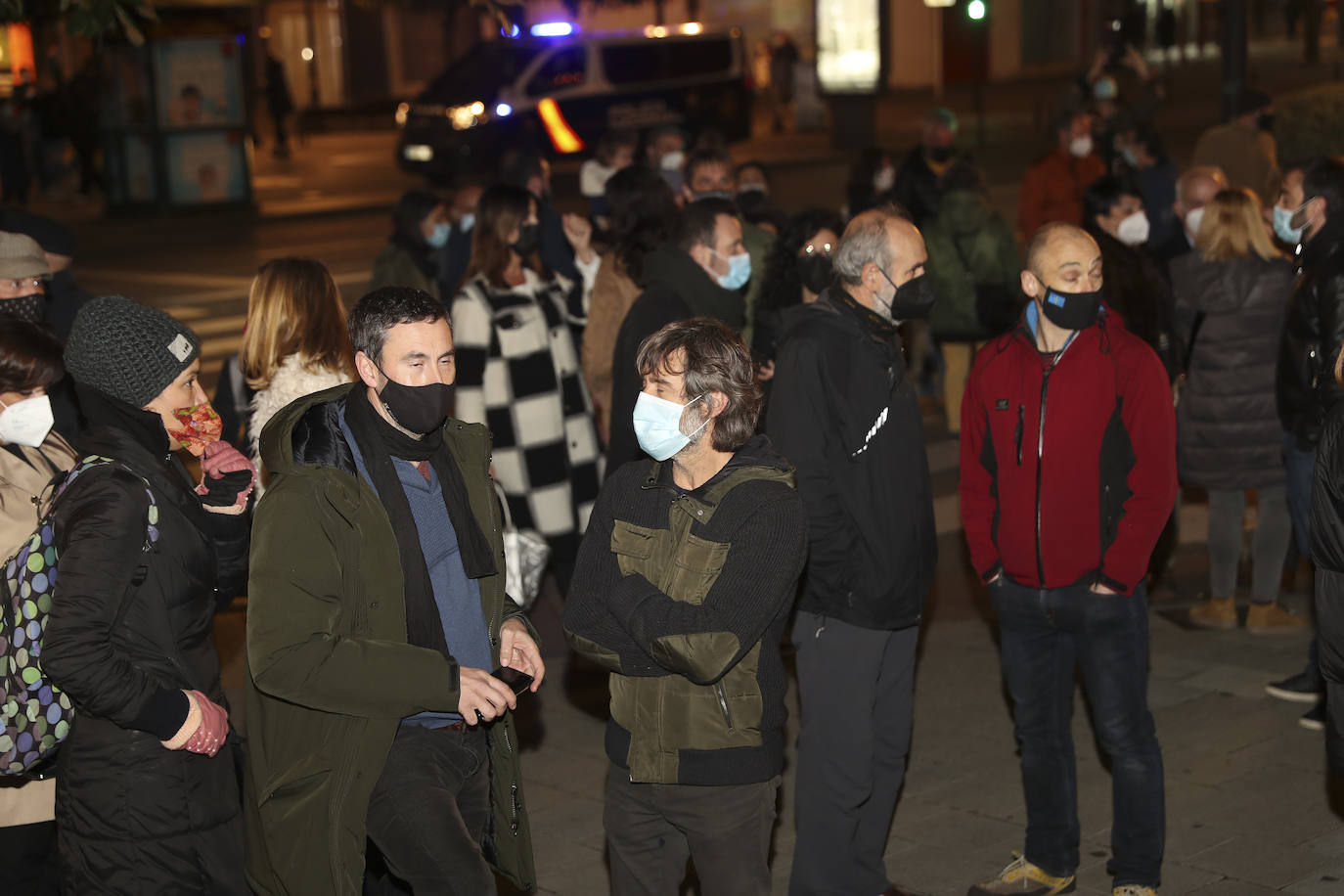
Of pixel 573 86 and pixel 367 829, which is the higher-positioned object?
pixel 573 86

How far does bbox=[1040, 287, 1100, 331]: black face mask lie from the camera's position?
16.1ft

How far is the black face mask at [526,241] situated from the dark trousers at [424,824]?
3.76m

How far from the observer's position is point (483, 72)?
28.7m

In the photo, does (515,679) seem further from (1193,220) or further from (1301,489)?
(1193,220)

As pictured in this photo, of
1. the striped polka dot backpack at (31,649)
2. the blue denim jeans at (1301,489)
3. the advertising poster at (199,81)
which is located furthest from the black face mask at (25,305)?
the advertising poster at (199,81)

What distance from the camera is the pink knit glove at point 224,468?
4.12m

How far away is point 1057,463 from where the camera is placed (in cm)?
493

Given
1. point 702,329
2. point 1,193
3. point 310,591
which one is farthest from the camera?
point 1,193

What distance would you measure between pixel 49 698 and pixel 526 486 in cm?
371

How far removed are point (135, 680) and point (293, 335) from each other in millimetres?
2346

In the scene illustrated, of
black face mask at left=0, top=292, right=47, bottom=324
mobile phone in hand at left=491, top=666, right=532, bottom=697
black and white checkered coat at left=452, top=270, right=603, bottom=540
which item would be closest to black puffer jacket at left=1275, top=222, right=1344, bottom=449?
black and white checkered coat at left=452, top=270, right=603, bottom=540

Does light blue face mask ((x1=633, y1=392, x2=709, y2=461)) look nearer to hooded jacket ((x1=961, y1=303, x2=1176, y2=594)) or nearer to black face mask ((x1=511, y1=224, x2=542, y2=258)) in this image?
hooded jacket ((x1=961, y1=303, x2=1176, y2=594))

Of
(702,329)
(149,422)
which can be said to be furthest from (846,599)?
(149,422)

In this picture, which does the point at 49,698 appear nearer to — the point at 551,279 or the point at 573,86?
the point at 551,279
